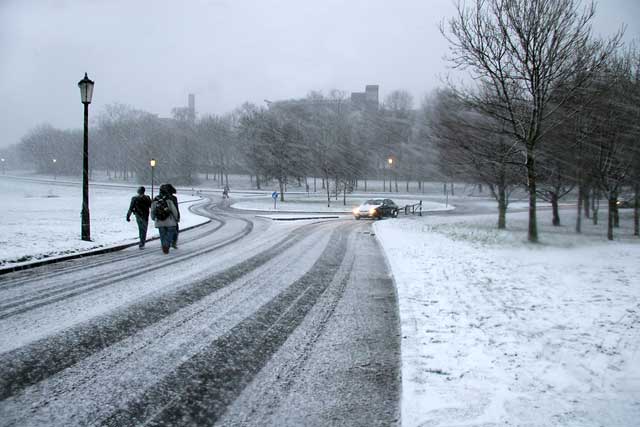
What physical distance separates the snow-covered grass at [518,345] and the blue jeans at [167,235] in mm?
5756

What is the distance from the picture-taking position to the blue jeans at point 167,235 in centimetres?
1029

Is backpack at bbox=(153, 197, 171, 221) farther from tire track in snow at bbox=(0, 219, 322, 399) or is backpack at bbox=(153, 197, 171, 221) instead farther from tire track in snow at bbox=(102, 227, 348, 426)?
tire track in snow at bbox=(102, 227, 348, 426)

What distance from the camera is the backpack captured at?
1014cm

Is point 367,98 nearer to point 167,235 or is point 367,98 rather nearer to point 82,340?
point 167,235

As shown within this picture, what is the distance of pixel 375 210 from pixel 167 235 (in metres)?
18.5

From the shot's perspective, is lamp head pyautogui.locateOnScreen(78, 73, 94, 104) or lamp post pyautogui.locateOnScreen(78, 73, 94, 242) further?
lamp head pyautogui.locateOnScreen(78, 73, 94, 104)

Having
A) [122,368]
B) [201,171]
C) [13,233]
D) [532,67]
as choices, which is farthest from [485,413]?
[201,171]

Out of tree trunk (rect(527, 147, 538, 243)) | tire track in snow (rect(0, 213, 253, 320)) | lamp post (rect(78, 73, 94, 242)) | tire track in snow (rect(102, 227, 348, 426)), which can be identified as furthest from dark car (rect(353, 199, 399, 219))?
tire track in snow (rect(102, 227, 348, 426))

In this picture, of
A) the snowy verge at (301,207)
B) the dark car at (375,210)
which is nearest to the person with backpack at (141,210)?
the dark car at (375,210)

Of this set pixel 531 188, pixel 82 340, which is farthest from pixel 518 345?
pixel 531 188

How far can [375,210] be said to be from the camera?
89.2 feet

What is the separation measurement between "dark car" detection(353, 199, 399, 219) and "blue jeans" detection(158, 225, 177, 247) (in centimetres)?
1753

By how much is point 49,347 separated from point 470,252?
10.3 m

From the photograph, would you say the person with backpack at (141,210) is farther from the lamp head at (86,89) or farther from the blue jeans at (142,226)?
the lamp head at (86,89)
